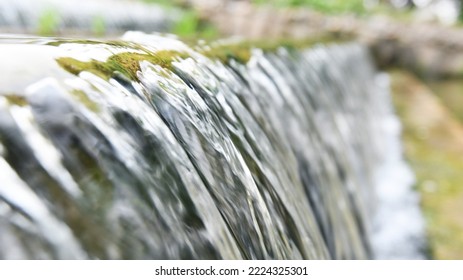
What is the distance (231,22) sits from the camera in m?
11.7

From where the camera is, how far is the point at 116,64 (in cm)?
127

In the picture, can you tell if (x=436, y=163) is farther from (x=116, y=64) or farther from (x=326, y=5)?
(x=326, y=5)

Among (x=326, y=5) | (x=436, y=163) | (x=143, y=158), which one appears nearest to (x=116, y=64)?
(x=143, y=158)

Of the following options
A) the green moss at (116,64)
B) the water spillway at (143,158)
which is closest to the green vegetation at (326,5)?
the water spillway at (143,158)

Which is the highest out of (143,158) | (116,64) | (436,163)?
(436,163)

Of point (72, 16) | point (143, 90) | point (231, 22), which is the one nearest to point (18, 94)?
point (143, 90)

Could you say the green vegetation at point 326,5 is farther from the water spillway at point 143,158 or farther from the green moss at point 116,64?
the green moss at point 116,64

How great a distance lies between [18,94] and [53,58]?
0.17 meters

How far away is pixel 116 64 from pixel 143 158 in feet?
0.72

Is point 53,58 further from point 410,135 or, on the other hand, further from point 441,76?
point 441,76

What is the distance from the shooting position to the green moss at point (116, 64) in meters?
1.17

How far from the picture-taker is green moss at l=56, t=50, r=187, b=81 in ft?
3.82

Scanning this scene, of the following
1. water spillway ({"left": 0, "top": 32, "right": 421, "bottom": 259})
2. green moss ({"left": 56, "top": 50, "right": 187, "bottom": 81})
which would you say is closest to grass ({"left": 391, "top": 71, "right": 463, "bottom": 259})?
water spillway ({"left": 0, "top": 32, "right": 421, "bottom": 259})

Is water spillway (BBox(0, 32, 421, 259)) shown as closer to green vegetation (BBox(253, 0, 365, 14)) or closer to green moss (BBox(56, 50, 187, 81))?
green moss (BBox(56, 50, 187, 81))
